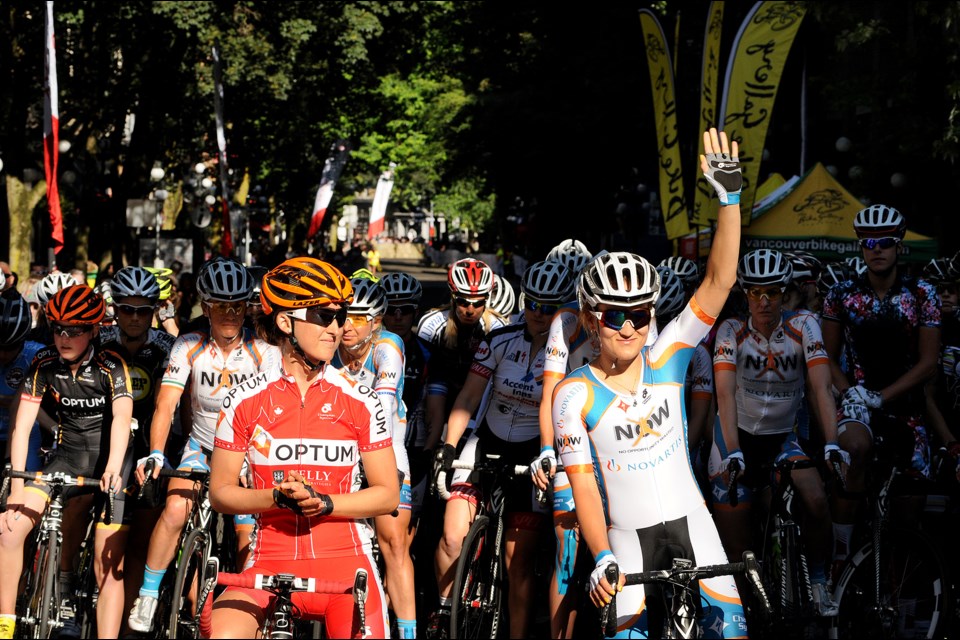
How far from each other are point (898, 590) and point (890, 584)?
5 centimetres

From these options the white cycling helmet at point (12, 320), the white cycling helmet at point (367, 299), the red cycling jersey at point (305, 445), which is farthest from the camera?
the white cycling helmet at point (12, 320)

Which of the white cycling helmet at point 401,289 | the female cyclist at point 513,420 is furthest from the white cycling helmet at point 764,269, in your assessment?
the white cycling helmet at point 401,289

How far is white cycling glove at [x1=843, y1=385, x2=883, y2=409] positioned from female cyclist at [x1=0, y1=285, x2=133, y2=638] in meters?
4.45

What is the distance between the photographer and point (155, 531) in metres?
7.67

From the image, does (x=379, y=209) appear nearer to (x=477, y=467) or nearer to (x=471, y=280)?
(x=471, y=280)

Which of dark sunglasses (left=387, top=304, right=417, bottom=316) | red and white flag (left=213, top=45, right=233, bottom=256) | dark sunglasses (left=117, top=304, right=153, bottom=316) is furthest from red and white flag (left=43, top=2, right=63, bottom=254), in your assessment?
dark sunglasses (left=387, top=304, right=417, bottom=316)

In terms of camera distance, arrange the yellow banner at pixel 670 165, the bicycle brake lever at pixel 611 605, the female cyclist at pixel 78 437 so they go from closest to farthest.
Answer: the bicycle brake lever at pixel 611 605, the female cyclist at pixel 78 437, the yellow banner at pixel 670 165

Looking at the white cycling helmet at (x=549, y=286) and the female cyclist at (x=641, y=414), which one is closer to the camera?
the female cyclist at (x=641, y=414)

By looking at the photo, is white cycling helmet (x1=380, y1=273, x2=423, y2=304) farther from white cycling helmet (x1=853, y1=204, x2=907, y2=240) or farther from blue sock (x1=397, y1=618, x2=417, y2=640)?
white cycling helmet (x1=853, y1=204, x2=907, y2=240)

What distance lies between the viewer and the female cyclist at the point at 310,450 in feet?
15.7

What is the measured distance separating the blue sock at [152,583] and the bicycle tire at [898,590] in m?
3.94

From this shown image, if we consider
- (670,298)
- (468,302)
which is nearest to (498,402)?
(468,302)

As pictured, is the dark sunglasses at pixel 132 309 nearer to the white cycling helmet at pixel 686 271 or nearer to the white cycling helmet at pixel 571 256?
the white cycling helmet at pixel 571 256

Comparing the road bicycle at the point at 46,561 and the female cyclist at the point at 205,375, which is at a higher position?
the female cyclist at the point at 205,375
